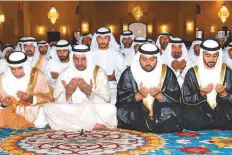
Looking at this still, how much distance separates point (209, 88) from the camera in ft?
21.1

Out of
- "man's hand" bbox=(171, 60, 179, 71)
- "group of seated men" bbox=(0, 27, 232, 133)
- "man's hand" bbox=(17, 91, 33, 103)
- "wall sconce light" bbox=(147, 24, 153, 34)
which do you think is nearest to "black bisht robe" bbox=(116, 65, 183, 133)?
"group of seated men" bbox=(0, 27, 232, 133)

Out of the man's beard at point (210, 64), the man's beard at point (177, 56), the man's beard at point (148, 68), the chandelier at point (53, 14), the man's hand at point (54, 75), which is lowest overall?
the man's hand at point (54, 75)

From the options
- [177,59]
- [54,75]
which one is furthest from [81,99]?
[177,59]

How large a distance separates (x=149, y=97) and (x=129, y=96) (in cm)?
26

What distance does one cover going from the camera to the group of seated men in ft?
20.8

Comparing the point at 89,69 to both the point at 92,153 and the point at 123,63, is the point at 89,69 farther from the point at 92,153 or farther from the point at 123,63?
the point at 123,63

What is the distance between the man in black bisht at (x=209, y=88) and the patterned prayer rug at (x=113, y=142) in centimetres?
31

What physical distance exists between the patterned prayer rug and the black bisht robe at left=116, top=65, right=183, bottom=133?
0.43ft

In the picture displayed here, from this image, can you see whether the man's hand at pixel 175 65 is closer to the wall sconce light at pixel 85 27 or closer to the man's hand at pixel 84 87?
the man's hand at pixel 84 87

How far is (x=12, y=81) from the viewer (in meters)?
6.79

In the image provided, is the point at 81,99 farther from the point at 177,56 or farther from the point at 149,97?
the point at 177,56

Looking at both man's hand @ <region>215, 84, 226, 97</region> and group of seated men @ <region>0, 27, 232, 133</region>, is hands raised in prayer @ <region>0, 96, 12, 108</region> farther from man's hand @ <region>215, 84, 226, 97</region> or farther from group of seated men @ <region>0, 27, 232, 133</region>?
man's hand @ <region>215, 84, 226, 97</region>

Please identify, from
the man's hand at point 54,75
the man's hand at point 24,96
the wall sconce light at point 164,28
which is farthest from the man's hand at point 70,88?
the wall sconce light at point 164,28

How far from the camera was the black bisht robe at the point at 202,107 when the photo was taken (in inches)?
250
